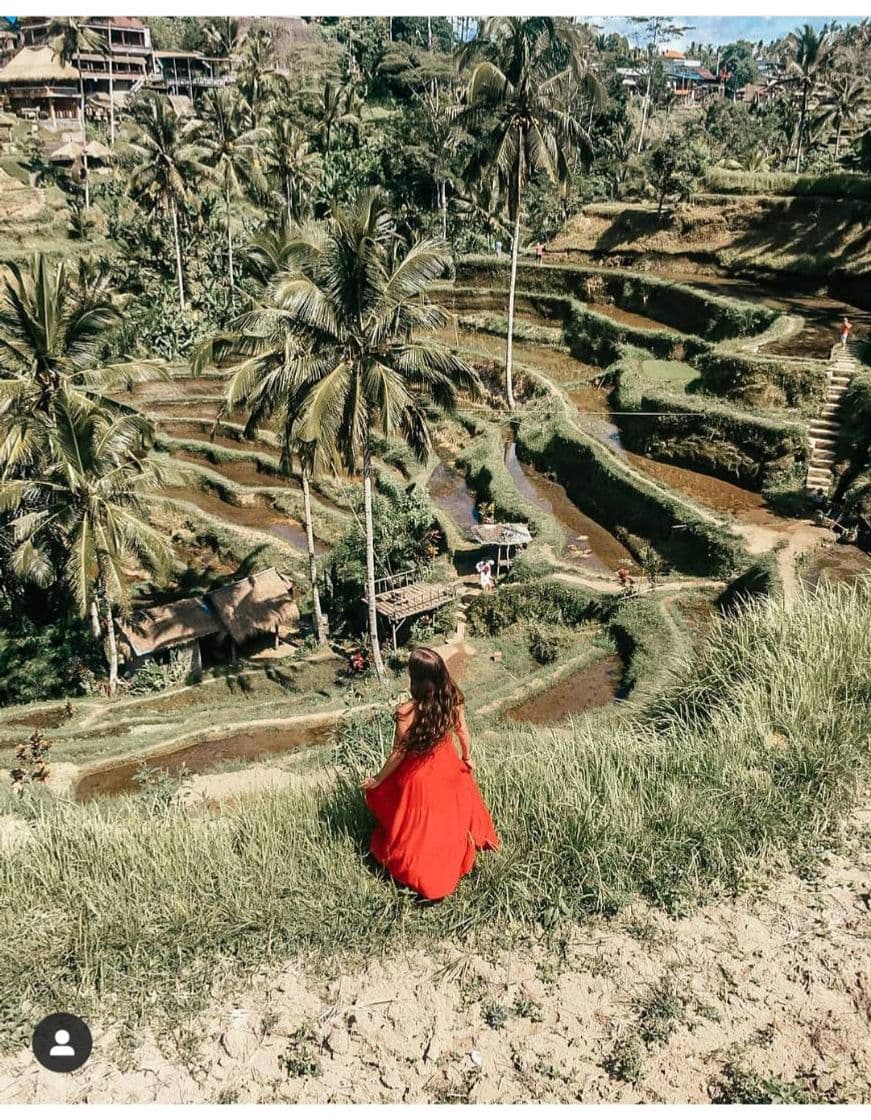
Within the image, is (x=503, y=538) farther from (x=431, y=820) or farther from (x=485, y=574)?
(x=431, y=820)

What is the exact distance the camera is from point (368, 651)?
2188 cm

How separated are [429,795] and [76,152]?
75145 millimetres

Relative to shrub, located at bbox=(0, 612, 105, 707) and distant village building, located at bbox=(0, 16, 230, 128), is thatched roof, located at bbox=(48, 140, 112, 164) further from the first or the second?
shrub, located at bbox=(0, 612, 105, 707)

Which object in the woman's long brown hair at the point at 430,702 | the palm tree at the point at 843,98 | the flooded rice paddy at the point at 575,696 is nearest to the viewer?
the woman's long brown hair at the point at 430,702

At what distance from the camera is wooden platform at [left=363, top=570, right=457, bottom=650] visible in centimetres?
2148

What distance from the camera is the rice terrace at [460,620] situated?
541 centimetres

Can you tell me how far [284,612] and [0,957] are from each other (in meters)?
18.4

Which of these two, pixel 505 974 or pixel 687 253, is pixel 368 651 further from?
pixel 687 253

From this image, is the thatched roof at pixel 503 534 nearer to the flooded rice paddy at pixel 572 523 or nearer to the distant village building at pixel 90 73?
the flooded rice paddy at pixel 572 523

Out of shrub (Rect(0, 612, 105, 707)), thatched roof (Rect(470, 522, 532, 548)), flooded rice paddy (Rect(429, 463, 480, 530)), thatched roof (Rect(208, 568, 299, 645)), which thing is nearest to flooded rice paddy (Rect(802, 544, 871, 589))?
thatched roof (Rect(470, 522, 532, 548))

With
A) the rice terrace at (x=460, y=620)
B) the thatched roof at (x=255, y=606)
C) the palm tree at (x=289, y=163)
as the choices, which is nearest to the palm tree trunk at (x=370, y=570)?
the rice terrace at (x=460, y=620)

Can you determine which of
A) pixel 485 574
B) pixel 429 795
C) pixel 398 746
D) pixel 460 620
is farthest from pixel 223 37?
pixel 429 795

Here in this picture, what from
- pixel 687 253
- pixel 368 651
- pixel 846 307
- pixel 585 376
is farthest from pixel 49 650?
pixel 687 253

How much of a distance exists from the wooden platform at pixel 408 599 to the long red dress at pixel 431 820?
15261mm
